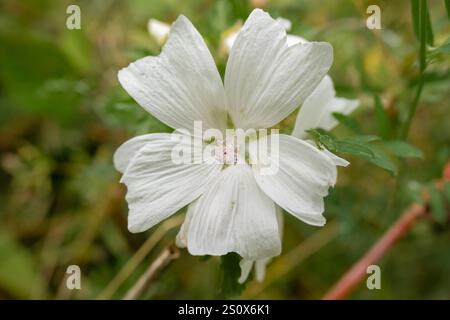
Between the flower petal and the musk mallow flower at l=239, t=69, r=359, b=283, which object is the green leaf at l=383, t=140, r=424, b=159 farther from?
the flower petal

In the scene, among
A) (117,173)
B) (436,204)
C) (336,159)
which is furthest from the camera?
(117,173)

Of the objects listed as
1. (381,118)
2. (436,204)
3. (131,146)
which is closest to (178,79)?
(131,146)

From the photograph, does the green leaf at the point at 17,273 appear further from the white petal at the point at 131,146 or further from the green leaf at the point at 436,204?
the green leaf at the point at 436,204

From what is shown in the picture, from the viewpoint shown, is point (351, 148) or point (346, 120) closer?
point (351, 148)

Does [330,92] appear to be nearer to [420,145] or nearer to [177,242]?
[177,242]

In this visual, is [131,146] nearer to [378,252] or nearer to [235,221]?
[235,221]
